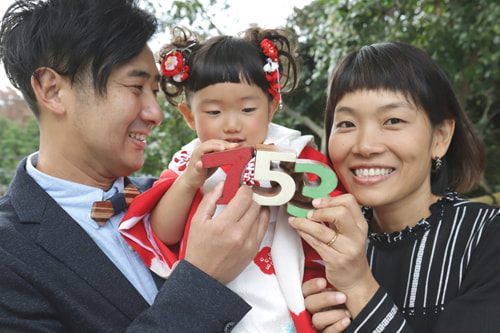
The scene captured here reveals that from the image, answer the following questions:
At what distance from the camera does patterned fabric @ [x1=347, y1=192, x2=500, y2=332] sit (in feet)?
4.99

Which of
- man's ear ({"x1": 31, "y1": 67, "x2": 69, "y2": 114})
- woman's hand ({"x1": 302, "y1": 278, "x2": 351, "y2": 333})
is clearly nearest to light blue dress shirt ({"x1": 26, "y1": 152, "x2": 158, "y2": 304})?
man's ear ({"x1": 31, "y1": 67, "x2": 69, "y2": 114})

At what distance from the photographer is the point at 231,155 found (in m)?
1.63

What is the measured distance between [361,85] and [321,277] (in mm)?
927

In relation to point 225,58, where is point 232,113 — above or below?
below

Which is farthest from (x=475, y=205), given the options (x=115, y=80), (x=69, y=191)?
(x=69, y=191)

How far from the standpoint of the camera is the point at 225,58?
205 centimetres

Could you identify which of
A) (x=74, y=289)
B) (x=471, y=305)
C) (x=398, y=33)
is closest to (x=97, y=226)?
(x=74, y=289)

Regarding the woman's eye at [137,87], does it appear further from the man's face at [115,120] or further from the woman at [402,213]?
the woman at [402,213]

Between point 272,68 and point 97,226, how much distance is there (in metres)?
1.19

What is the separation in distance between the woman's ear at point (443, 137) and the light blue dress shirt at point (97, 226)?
1552 millimetres

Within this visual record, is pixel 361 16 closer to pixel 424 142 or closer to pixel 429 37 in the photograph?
pixel 429 37

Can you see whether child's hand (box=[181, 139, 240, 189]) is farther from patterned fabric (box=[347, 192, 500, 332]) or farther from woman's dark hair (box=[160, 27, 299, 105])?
patterned fabric (box=[347, 192, 500, 332])

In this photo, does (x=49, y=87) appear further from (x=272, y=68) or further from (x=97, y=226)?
(x=272, y=68)

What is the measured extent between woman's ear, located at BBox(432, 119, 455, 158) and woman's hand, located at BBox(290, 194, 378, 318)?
70 cm
